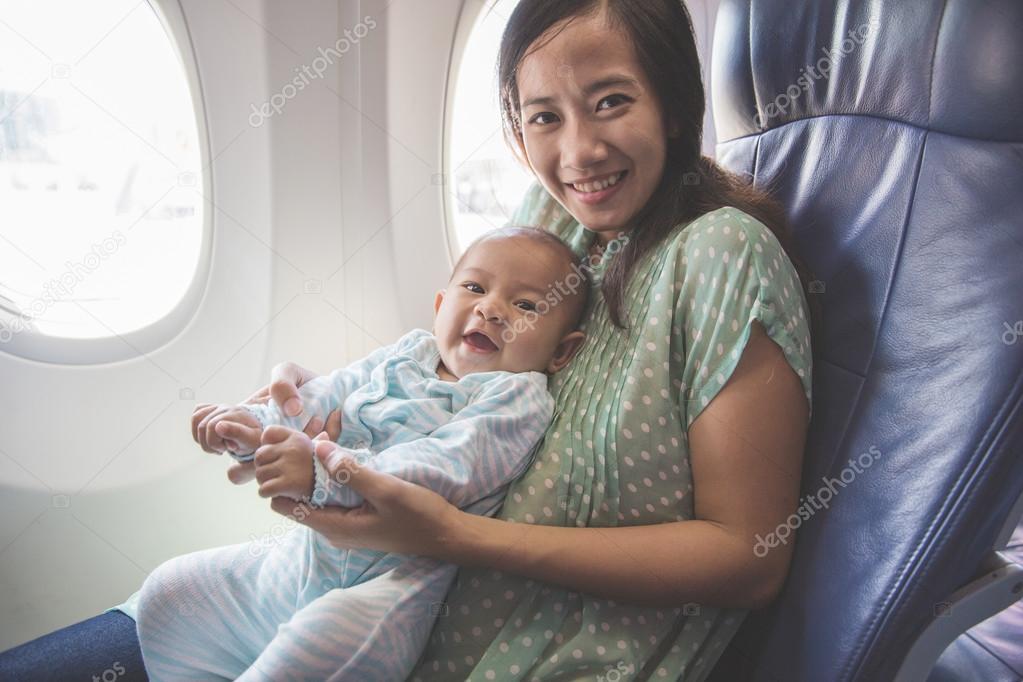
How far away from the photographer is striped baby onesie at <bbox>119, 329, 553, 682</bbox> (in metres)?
1.03

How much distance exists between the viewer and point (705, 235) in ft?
3.68

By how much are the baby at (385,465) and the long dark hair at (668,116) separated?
0.52ft

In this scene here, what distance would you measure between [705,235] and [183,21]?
4.95 ft

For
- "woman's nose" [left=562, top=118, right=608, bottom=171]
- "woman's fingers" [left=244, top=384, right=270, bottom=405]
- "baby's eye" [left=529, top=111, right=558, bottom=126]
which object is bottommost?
"woman's fingers" [left=244, top=384, right=270, bottom=405]

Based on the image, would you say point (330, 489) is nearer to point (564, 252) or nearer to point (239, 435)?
point (239, 435)

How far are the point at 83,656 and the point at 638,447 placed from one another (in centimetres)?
100

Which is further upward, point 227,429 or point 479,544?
point 227,429

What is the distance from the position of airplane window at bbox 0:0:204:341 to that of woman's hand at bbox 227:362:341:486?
1.00m

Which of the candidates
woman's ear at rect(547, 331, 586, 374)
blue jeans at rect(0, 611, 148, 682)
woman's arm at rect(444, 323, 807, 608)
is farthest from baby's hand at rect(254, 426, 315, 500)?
blue jeans at rect(0, 611, 148, 682)

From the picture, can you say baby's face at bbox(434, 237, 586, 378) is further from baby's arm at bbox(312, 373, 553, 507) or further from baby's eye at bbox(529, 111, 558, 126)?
baby's eye at bbox(529, 111, 558, 126)

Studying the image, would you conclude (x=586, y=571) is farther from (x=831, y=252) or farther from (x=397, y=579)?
(x=831, y=252)

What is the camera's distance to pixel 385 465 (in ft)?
3.53

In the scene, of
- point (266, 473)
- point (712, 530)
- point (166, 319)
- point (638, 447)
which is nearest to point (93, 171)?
point (166, 319)

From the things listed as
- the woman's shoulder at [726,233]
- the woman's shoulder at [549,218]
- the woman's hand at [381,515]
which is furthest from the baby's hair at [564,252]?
the woman's hand at [381,515]
